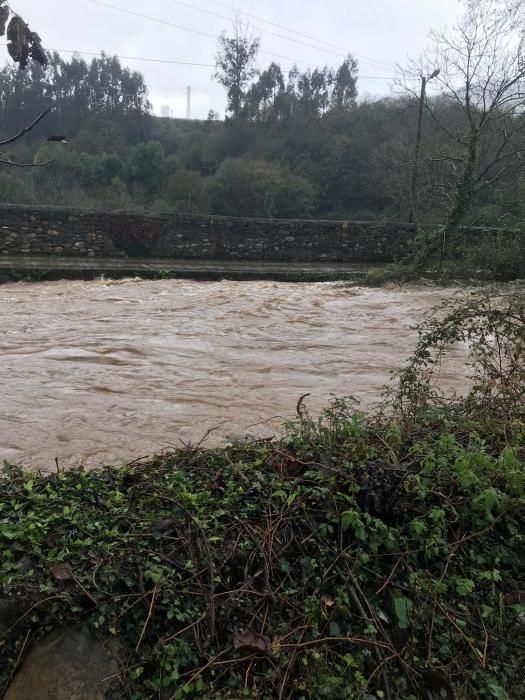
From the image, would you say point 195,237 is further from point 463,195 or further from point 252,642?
point 252,642

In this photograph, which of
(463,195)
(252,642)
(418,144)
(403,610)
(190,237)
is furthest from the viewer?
(418,144)

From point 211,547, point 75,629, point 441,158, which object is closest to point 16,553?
point 75,629

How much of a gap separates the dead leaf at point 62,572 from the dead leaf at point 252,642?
69cm

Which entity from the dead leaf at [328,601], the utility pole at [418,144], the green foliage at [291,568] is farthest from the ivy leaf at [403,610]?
the utility pole at [418,144]

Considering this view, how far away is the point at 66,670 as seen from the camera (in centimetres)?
201

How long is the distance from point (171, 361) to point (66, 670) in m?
4.79

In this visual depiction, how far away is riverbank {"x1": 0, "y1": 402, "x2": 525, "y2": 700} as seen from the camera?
2074 millimetres

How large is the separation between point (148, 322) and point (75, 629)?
6.83m

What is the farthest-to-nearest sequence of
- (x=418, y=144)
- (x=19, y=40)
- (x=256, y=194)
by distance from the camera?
(x=256, y=194) < (x=418, y=144) < (x=19, y=40)

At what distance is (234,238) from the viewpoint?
51.7 ft

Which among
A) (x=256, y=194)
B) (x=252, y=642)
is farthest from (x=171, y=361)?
(x=256, y=194)

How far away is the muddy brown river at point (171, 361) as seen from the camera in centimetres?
455

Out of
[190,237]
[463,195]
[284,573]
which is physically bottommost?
[284,573]

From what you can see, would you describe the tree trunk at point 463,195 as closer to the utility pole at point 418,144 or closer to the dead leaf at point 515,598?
the utility pole at point 418,144
